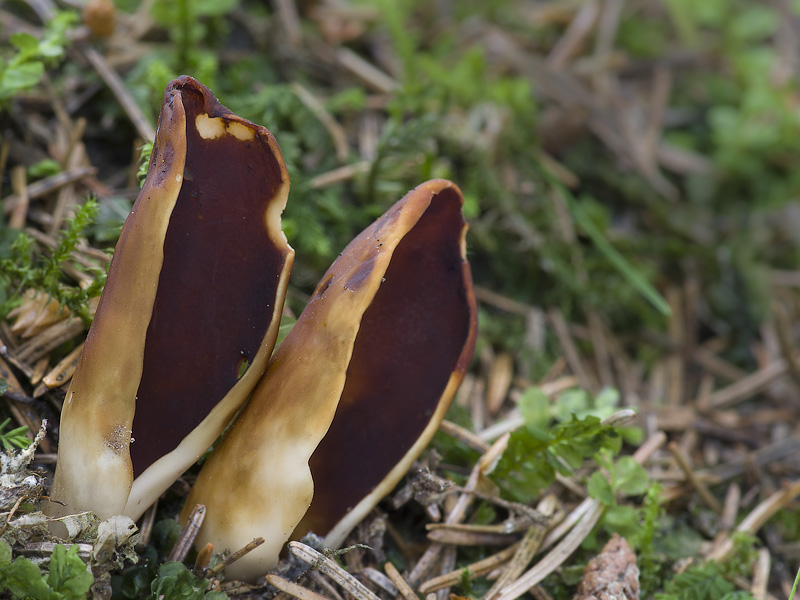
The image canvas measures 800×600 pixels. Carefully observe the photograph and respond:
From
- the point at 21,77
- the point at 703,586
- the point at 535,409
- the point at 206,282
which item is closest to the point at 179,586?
the point at 206,282

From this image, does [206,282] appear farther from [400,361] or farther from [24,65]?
[24,65]

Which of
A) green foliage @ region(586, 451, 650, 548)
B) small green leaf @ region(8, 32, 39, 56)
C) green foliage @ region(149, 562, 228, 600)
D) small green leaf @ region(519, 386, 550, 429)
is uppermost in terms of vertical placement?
small green leaf @ region(8, 32, 39, 56)

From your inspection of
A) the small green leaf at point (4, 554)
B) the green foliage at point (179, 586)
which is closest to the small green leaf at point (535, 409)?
the green foliage at point (179, 586)

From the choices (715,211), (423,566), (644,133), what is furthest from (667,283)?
(423,566)

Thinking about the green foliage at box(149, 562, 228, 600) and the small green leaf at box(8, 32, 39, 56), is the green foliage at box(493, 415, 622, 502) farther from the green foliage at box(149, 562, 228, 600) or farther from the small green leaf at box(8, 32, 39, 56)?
the small green leaf at box(8, 32, 39, 56)

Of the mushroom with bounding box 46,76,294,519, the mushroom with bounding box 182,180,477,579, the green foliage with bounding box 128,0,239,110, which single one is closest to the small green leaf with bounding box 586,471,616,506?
the mushroom with bounding box 182,180,477,579

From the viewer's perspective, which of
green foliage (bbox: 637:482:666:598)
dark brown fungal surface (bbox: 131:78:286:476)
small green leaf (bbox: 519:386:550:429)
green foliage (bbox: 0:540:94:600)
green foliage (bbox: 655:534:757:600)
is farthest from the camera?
small green leaf (bbox: 519:386:550:429)

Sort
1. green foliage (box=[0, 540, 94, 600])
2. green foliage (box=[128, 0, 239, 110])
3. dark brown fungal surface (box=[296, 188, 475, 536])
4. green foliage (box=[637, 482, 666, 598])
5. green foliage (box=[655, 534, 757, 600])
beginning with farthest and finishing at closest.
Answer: green foliage (box=[128, 0, 239, 110]) → green foliage (box=[637, 482, 666, 598]) → green foliage (box=[655, 534, 757, 600]) → dark brown fungal surface (box=[296, 188, 475, 536]) → green foliage (box=[0, 540, 94, 600])
